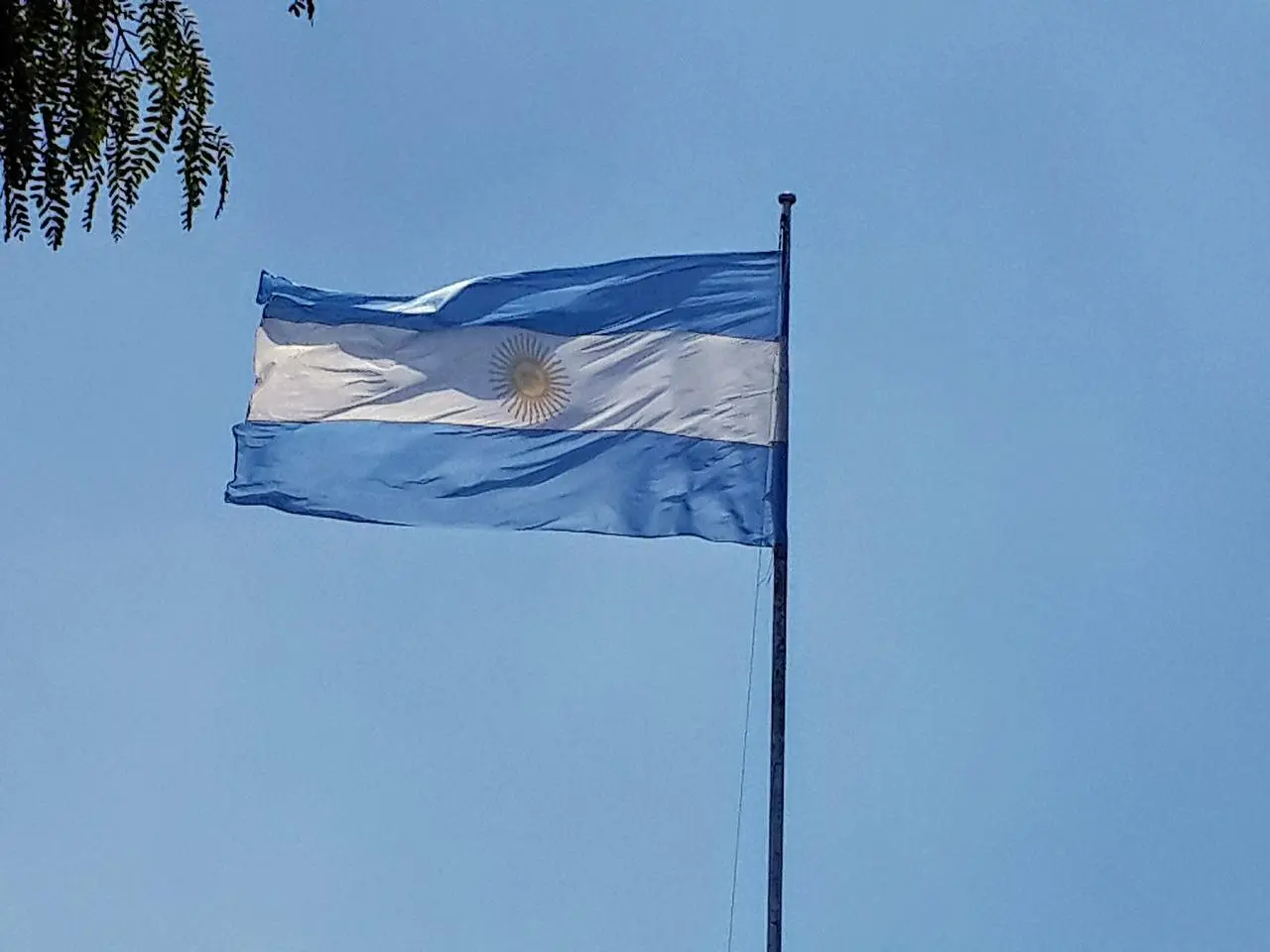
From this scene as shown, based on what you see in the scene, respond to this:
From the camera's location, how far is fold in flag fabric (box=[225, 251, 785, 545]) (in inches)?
685

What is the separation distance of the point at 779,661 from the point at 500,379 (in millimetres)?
4850

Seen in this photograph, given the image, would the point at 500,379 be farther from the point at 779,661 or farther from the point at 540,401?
the point at 779,661

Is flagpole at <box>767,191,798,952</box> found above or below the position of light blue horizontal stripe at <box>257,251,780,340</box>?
below

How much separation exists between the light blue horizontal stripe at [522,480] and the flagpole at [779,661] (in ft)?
0.82

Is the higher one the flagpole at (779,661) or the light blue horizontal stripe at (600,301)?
the light blue horizontal stripe at (600,301)

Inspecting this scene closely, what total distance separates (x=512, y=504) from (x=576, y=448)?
2.39ft

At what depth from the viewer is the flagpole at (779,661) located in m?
13.9

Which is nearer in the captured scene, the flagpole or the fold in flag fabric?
the flagpole

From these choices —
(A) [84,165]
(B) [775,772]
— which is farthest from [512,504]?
(A) [84,165]

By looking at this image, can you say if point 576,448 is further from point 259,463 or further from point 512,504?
point 259,463

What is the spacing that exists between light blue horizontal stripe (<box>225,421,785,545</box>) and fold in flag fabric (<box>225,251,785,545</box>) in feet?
0.06

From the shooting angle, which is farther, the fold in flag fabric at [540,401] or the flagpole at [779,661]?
the fold in flag fabric at [540,401]

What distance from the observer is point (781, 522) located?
1642cm

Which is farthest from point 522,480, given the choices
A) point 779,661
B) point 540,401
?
point 779,661
